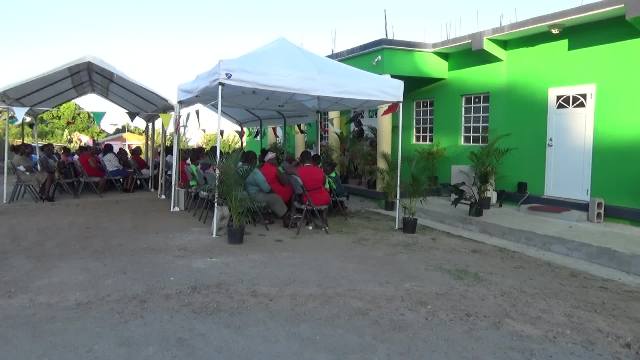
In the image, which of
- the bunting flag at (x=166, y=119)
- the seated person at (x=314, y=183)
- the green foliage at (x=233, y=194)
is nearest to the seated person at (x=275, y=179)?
the seated person at (x=314, y=183)

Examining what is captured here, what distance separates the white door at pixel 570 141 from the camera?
8617 millimetres

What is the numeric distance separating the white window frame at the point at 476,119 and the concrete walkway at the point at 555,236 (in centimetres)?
204

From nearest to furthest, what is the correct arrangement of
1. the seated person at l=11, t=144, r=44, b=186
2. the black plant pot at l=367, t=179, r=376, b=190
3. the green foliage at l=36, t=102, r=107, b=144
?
the seated person at l=11, t=144, r=44, b=186 → the black plant pot at l=367, t=179, r=376, b=190 → the green foliage at l=36, t=102, r=107, b=144

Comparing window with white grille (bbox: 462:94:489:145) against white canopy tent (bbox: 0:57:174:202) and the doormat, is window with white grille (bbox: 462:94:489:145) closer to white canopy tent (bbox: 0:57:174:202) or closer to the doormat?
the doormat

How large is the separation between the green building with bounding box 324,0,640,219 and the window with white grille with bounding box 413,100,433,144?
0.06 metres

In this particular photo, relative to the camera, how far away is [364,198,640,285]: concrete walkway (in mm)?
6058

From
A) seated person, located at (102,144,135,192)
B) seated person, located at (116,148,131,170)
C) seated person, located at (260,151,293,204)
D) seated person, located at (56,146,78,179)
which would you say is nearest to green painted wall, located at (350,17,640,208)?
seated person, located at (260,151,293,204)

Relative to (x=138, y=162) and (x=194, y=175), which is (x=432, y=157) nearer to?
(x=194, y=175)

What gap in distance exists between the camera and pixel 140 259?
5801 mm

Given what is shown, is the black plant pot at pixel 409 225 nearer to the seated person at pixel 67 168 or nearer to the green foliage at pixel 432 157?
the green foliage at pixel 432 157

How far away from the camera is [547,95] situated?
9305mm

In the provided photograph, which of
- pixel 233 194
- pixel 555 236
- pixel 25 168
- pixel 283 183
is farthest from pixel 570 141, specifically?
pixel 25 168

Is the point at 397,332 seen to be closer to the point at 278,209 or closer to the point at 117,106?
the point at 278,209

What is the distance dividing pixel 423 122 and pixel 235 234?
7296 millimetres
